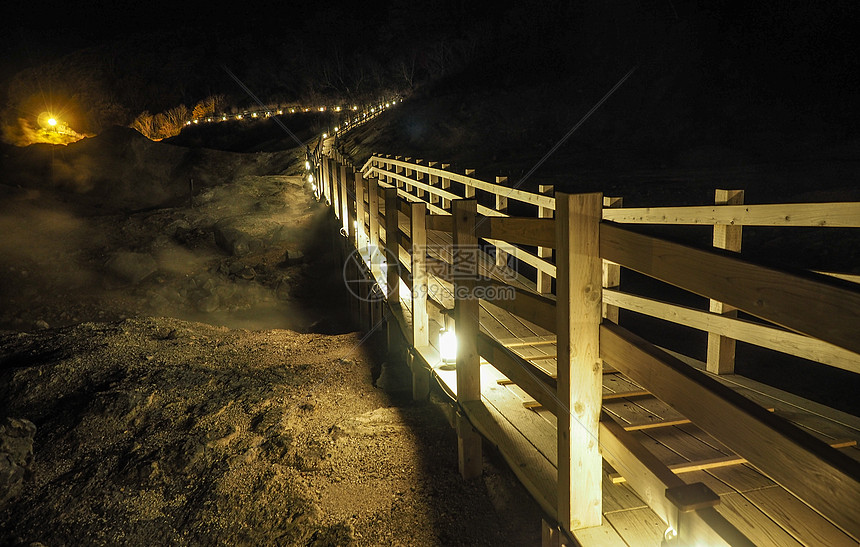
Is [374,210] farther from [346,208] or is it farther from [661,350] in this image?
[661,350]

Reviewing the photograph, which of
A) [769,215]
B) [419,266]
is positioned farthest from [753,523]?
[419,266]

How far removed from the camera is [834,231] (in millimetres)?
10141

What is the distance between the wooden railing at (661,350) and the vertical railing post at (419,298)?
0.35 ft

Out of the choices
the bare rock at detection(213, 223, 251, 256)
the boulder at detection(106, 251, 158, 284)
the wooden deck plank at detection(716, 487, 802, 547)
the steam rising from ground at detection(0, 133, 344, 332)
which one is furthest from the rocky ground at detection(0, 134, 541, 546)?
the bare rock at detection(213, 223, 251, 256)

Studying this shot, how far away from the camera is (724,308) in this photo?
4238 millimetres

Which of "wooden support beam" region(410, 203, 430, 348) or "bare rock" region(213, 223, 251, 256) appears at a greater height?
"wooden support beam" region(410, 203, 430, 348)

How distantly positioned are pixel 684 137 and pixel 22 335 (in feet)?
87.1

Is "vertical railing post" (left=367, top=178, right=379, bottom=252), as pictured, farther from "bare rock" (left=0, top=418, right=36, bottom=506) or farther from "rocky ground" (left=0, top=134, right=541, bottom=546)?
"bare rock" (left=0, top=418, right=36, bottom=506)

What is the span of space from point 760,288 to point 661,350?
2.30 feet

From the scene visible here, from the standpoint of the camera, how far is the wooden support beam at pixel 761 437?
1.36 m

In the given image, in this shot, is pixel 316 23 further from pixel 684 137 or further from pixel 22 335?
pixel 22 335

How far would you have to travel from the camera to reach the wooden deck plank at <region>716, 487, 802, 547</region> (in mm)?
2438

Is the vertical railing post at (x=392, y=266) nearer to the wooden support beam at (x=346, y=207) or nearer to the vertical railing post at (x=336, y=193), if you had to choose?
the wooden support beam at (x=346, y=207)

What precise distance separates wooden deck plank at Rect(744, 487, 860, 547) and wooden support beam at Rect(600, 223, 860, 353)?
1.27m
